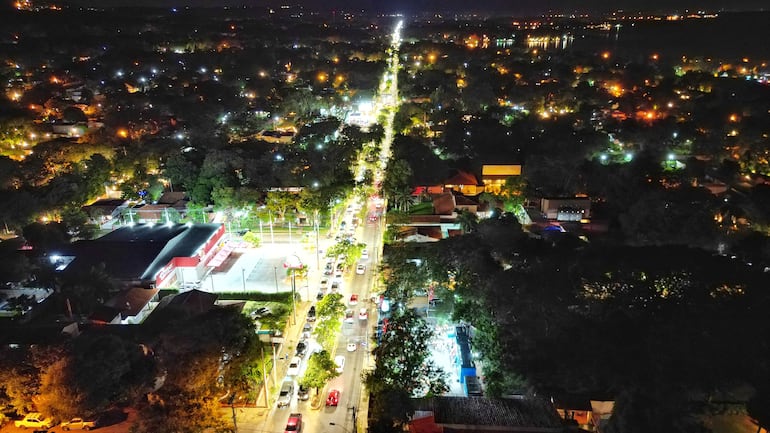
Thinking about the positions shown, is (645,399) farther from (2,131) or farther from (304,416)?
(2,131)

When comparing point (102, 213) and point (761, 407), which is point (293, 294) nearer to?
point (102, 213)

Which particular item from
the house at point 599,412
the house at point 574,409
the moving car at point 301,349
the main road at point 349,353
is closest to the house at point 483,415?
the house at point 574,409


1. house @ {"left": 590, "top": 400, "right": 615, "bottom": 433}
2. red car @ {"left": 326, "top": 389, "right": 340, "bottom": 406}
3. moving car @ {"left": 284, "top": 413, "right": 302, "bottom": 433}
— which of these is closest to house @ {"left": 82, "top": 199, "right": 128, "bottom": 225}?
red car @ {"left": 326, "top": 389, "right": 340, "bottom": 406}

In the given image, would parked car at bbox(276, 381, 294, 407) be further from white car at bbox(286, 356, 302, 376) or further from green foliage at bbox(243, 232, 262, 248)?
green foliage at bbox(243, 232, 262, 248)

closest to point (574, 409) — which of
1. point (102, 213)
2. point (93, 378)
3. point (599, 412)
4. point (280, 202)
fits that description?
point (599, 412)

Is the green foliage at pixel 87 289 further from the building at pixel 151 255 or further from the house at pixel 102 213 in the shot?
the house at pixel 102 213
